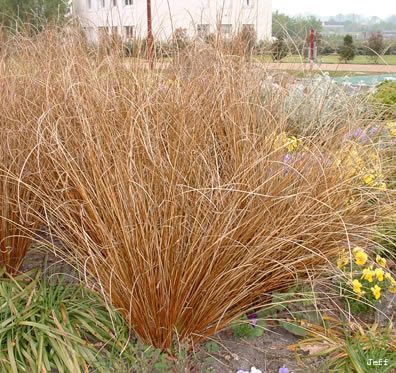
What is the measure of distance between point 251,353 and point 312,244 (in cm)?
47

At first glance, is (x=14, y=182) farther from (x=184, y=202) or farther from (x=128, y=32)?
(x=128, y=32)

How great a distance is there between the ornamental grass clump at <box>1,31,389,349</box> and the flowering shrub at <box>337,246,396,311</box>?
0.26 feet

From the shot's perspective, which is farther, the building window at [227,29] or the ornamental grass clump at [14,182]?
the building window at [227,29]

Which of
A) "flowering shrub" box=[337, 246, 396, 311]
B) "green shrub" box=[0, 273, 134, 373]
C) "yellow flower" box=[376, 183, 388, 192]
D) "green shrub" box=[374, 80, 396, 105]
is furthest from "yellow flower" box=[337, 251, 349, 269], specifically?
"green shrub" box=[374, 80, 396, 105]

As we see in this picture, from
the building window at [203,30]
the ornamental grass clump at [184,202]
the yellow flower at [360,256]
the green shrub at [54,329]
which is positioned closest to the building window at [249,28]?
the building window at [203,30]

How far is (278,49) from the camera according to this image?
428 cm

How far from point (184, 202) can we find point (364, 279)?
88cm

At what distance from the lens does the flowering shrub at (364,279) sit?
194 centimetres

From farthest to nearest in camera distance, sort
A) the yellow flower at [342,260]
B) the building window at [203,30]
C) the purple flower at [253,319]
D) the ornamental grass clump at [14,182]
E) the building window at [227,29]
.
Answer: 1. the building window at [203,30]
2. the building window at [227,29]
3. the ornamental grass clump at [14,182]
4. the yellow flower at [342,260]
5. the purple flower at [253,319]

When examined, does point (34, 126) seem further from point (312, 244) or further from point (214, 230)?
point (312, 244)

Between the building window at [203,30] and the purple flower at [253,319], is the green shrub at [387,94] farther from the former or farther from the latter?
the purple flower at [253,319]

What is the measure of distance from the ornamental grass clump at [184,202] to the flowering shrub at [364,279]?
0.08 meters

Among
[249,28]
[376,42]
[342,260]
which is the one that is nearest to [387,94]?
[376,42]

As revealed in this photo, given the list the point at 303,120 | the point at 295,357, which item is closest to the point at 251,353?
the point at 295,357
